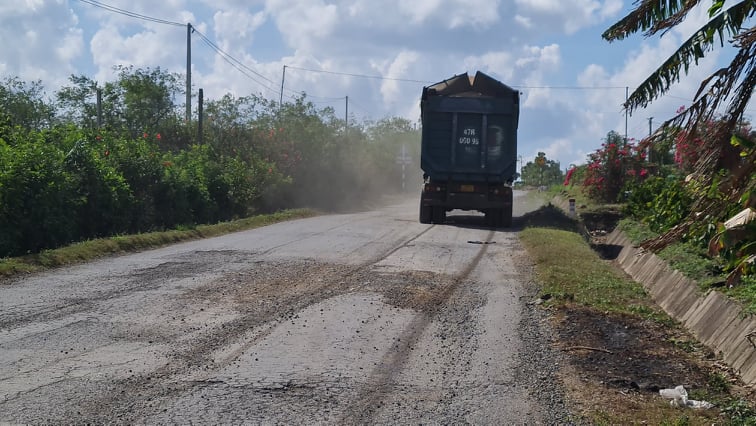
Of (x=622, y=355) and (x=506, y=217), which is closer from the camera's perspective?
(x=622, y=355)

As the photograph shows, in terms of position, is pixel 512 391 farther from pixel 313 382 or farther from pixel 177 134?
pixel 177 134

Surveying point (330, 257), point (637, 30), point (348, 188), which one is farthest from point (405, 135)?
point (637, 30)

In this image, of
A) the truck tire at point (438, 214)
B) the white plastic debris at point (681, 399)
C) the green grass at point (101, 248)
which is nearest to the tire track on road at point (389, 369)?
the white plastic debris at point (681, 399)

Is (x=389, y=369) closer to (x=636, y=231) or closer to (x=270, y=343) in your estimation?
(x=270, y=343)

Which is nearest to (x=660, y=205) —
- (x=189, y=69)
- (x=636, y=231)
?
(x=636, y=231)

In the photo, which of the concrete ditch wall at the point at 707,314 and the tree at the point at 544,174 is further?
the tree at the point at 544,174

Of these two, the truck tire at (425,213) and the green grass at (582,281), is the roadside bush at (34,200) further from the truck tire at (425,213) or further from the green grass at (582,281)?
the truck tire at (425,213)

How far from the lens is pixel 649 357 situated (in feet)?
25.7

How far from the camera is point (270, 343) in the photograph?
7.50 meters

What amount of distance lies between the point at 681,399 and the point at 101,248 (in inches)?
439

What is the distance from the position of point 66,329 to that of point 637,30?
21.0 feet

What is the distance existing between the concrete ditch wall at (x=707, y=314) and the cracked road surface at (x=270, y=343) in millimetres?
1757

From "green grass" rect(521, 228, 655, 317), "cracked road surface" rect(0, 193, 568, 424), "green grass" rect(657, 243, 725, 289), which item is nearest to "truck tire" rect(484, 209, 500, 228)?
"green grass" rect(521, 228, 655, 317)

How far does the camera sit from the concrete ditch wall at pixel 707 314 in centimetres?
726
